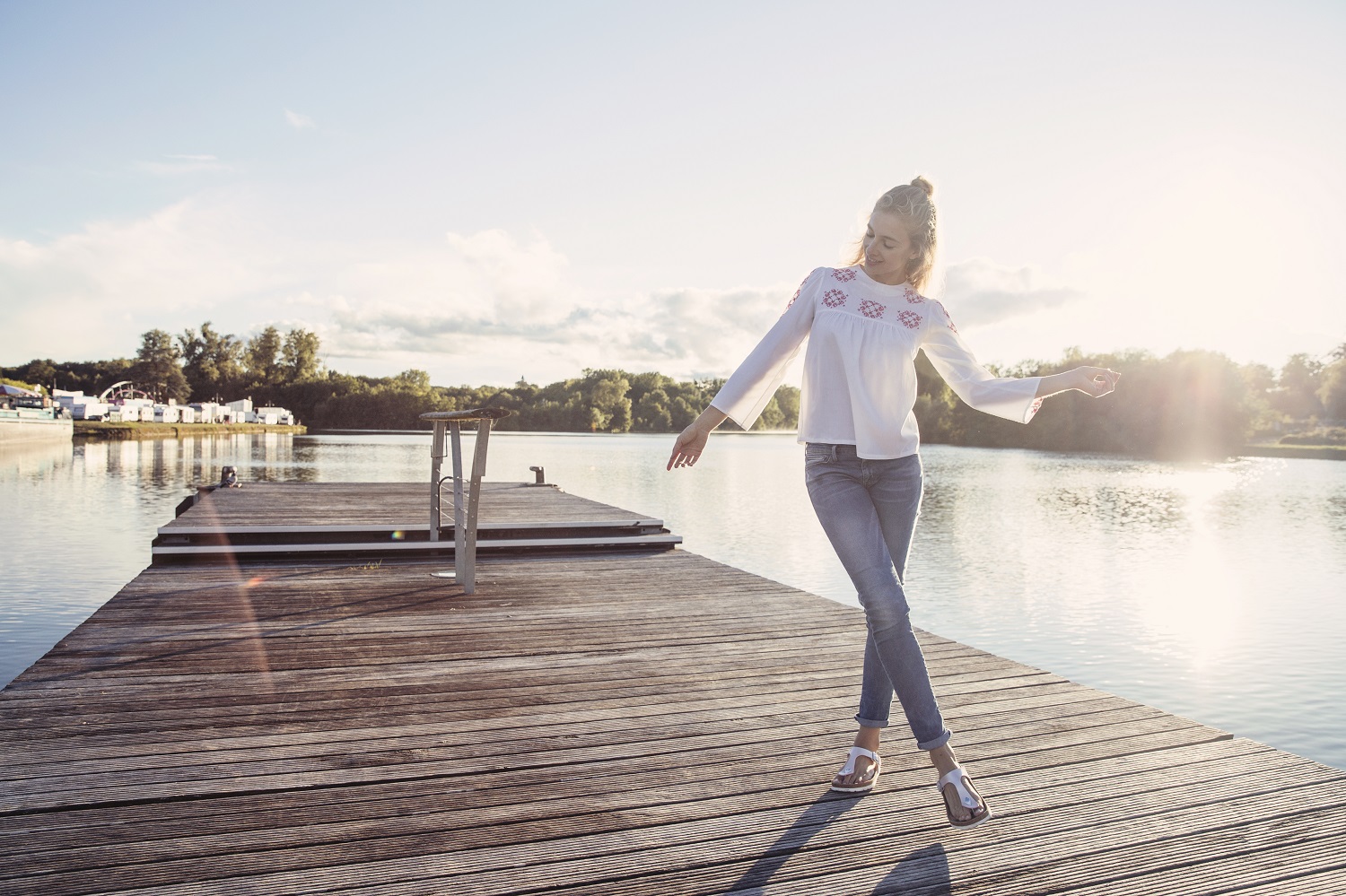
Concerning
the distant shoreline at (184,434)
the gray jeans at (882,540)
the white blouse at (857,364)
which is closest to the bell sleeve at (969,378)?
the white blouse at (857,364)

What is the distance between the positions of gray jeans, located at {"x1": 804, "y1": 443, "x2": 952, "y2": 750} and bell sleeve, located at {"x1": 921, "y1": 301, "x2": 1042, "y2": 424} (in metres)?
0.28

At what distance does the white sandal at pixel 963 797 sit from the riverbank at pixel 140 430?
164 ft

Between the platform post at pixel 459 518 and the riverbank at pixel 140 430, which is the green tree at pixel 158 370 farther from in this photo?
the platform post at pixel 459 518

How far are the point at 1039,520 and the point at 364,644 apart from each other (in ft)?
50.4

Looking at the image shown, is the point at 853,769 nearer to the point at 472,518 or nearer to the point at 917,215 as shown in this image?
the point at 917,215

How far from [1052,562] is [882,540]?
1119 cm

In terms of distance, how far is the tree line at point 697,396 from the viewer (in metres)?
49.8

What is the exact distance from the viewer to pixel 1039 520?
54.6ft

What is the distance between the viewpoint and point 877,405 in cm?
212

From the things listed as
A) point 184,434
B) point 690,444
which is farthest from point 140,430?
point 690,444

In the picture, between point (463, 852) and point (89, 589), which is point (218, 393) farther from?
point (463, 852)

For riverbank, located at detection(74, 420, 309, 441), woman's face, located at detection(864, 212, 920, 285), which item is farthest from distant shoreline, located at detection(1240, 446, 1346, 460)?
riverbank, located at detection(74, 420, 309, 441)

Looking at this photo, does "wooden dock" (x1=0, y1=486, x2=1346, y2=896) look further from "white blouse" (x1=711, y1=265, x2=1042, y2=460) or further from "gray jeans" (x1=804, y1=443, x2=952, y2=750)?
"white blouse" (x1=711, y1=265, x2=1042, y2=460)

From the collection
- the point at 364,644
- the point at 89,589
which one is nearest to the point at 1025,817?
the point at 364,644
